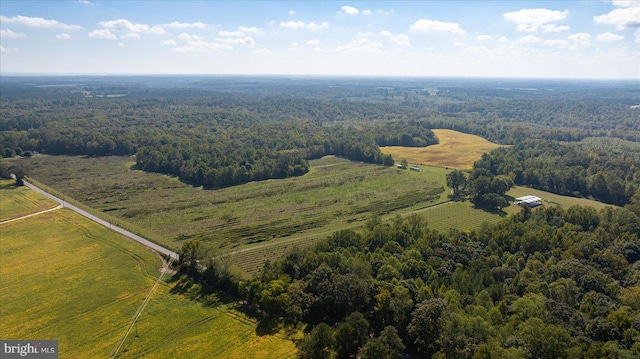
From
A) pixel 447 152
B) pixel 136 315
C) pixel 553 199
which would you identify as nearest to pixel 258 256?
pixel 136 315

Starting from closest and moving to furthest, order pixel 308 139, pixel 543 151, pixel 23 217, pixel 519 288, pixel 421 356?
1. pixel 421 356
2. pixel 519 288
3. pixel 23 217
4. pixel 543 151
5. pixel 308 139

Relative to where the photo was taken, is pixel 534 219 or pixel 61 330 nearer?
pixel 61 330

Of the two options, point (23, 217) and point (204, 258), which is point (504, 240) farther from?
point (23, 217)

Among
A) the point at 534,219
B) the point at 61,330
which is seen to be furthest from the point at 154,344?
the point at 534,219

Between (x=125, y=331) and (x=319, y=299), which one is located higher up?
(x=319, y=299)

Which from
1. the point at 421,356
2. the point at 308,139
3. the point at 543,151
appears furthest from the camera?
the point at 308,139

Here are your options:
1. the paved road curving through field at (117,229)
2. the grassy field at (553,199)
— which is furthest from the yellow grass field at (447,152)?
the paved road curving through field at (117,229)

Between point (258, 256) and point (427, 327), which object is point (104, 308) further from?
point (427, 327)
